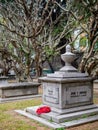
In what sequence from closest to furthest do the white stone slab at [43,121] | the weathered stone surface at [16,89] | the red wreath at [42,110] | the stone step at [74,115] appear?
the white stone slab at [43,121] → the stone step at [74,115] → the red wreath at [42,110] → the weathered stone surface at [16,89]

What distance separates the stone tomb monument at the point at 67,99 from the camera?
22.9ft

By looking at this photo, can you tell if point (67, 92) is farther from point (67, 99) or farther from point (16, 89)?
point (16, 89)

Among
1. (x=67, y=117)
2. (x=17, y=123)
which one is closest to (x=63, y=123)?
(x=67, y=117)

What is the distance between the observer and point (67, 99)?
7.45 m

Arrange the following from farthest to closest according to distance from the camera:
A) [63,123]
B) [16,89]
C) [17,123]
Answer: [16,89], [17,123], [63,123]

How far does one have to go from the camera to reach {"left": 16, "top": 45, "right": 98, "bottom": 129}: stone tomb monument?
22.9 ft

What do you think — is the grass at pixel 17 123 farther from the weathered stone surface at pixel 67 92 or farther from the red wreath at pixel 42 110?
the weathered stone surface at pixel 67 92

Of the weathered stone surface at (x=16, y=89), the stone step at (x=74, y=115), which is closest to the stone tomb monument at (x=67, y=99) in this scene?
the stone step at (x=74, y=115)

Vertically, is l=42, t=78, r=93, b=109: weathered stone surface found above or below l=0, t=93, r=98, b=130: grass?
above

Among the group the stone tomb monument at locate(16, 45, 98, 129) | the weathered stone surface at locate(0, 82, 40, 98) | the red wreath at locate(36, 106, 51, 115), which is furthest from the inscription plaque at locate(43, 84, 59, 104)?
the weathered stone surface at locate(0, 82, 40, 98)

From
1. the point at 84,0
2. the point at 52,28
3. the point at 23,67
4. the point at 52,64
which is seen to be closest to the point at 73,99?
the point at 84,0

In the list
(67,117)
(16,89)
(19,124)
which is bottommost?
(19,124)

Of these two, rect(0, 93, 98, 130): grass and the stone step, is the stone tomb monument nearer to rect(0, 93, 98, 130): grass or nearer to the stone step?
the stone step

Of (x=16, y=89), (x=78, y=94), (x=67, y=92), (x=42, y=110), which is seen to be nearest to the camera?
(x=42, y=110)
